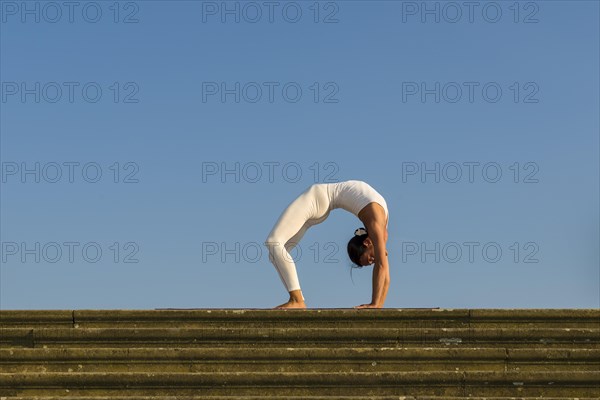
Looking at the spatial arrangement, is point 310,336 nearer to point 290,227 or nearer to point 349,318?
point 349,318

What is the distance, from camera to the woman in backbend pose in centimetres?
894

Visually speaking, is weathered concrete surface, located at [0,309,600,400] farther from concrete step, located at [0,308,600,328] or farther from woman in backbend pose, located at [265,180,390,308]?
A: woman in backbend pose, located at [265,180,390,308]

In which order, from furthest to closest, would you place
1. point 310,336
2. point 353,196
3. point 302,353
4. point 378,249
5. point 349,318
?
point 353,196 < point 378,249 < point 349,318 < point 310,336 < point 302,353

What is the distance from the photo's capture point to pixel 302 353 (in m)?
6.70

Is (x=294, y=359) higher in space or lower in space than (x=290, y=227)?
lower

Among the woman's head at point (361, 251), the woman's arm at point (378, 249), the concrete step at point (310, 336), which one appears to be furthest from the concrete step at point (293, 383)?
the woman's head at point (361, 251)

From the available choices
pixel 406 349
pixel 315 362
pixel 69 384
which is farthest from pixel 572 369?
pixel 69 384

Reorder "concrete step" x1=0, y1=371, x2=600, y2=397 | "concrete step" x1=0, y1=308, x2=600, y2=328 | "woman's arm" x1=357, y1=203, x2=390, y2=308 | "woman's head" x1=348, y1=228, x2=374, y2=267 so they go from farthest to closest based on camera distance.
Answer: "woman's head" x1=348, y1=228, x2=374, y2=267
"woman's arm" x1=357, y1=203, x2=390, y2=308
"concrete step" x1=0, y1=308, x2=600, y2=328
"concrete step" x1=0, y1=371, x2=600, y2=397

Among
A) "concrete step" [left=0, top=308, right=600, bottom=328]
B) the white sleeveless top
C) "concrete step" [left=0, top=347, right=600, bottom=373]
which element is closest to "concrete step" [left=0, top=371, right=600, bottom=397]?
"concrete step" [left=0, top=347, right=600, bottom=373]

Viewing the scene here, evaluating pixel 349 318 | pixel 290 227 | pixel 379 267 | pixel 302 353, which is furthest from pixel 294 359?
pixel 290 227

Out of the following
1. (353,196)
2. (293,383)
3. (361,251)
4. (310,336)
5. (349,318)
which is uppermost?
(353,196)

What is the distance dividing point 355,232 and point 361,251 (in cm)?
22

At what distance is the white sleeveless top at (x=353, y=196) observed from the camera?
8992 millimetres

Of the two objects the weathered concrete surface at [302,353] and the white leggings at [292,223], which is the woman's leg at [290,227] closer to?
the white leggings at [292,223]
